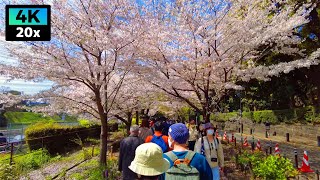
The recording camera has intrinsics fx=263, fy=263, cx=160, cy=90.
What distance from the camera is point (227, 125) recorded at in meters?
34.5

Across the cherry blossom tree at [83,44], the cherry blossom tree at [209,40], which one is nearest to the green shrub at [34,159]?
the cherry blossom tree at [83,44]

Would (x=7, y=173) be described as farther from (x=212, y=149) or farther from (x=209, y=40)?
(x=209, y=40)

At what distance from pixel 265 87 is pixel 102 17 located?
18.2m

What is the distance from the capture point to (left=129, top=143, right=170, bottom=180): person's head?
7.03 feet

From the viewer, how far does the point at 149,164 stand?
2160mm

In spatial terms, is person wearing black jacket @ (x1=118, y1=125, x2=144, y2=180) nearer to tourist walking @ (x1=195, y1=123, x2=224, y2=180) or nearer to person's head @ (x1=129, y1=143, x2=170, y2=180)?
tourist walking @ (x1=195, y1=123, x2=224, y2=180)

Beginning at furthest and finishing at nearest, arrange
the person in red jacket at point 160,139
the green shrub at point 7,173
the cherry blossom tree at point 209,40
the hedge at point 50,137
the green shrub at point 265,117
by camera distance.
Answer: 1. the green shrub at point 265,117
2. the hedge at point 50,137
3. the cherry blossom tree at point 209,40
4. the green shrub at point 7,173
5. the person in red jacket at point 160,139

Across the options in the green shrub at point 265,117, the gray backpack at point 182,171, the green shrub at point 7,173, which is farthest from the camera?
the green shrub at point 265,117

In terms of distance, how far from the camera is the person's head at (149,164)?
2.14 metres

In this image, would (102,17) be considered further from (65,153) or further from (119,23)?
(65,153)

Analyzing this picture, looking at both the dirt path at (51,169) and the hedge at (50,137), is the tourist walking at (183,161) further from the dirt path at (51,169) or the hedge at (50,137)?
the hedge at (50,137)

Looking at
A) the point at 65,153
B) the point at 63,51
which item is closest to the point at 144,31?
the point at 63,51

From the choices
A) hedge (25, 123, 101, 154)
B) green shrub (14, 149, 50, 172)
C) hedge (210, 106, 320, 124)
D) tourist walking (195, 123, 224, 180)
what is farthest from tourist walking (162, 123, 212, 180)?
hedge (210, 106, 320, 124)

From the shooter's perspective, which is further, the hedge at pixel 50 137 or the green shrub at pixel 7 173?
the hedge at pixel 50 137
